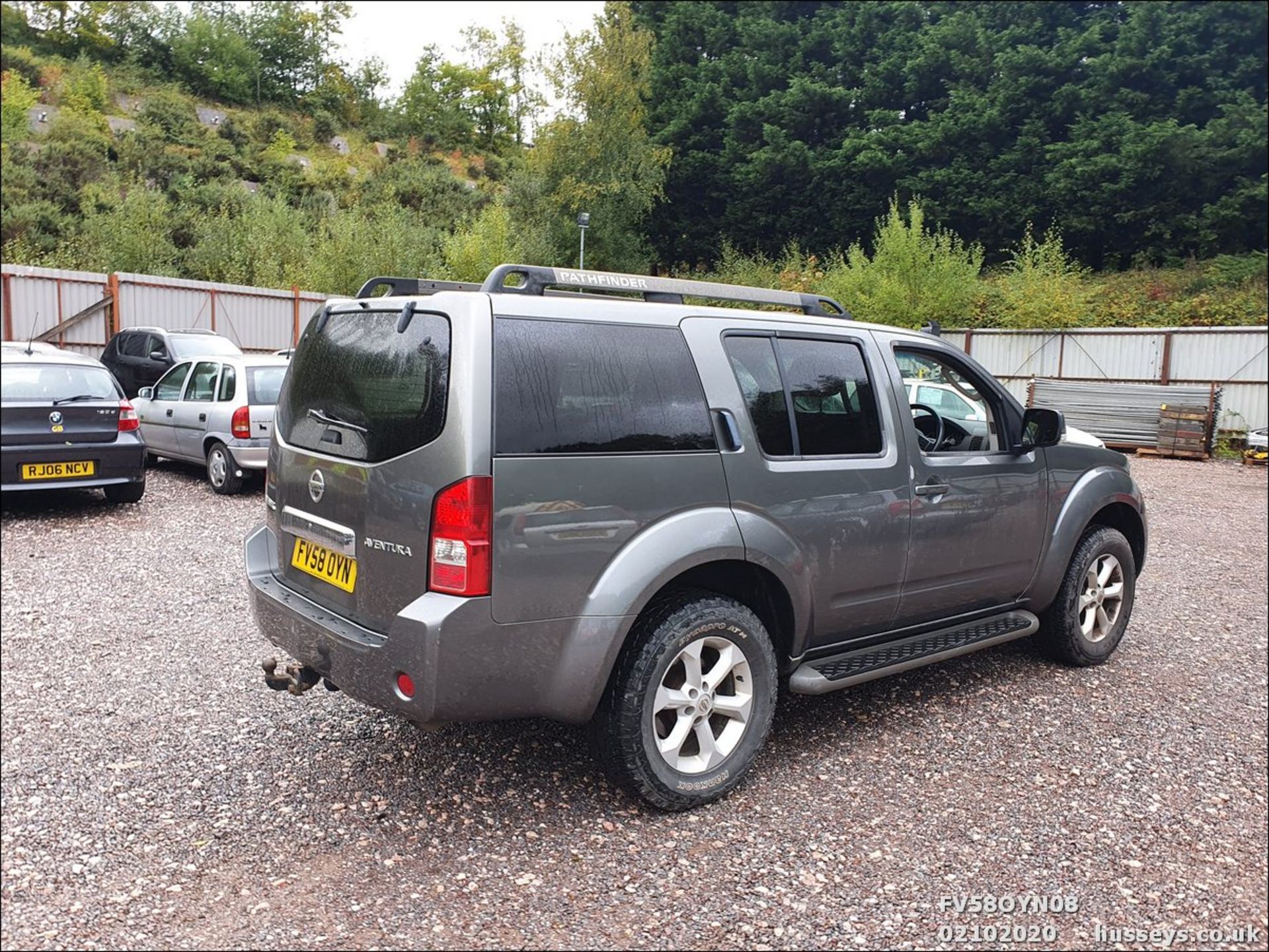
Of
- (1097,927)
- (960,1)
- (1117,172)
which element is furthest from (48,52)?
(1097,927)

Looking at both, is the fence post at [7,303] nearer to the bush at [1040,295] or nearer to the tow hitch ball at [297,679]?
the tow hitch ball at [297,679]

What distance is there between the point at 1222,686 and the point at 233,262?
26489mm

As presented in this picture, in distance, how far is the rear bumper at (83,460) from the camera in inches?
283

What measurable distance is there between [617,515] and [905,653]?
63.4 inches

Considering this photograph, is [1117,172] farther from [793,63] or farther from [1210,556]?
[1210,556]

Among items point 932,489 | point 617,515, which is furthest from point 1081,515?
point 617,515

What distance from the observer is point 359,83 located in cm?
6228

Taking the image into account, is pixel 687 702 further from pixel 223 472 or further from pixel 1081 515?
pixel 223 472

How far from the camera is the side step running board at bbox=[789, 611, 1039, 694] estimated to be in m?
3.44

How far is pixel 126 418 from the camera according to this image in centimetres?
796

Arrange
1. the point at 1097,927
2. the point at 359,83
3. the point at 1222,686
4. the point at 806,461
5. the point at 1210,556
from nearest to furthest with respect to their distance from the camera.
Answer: the point at 1097,927
the point at 806,461
the point at 1222,686
the point at 1210,556
the point at 359,83

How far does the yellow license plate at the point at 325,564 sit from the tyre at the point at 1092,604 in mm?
3494

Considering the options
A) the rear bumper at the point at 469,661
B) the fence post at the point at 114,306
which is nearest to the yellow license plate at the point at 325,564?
the rear bumper at the point at 469,661

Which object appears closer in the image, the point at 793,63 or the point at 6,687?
the point at 6,687
